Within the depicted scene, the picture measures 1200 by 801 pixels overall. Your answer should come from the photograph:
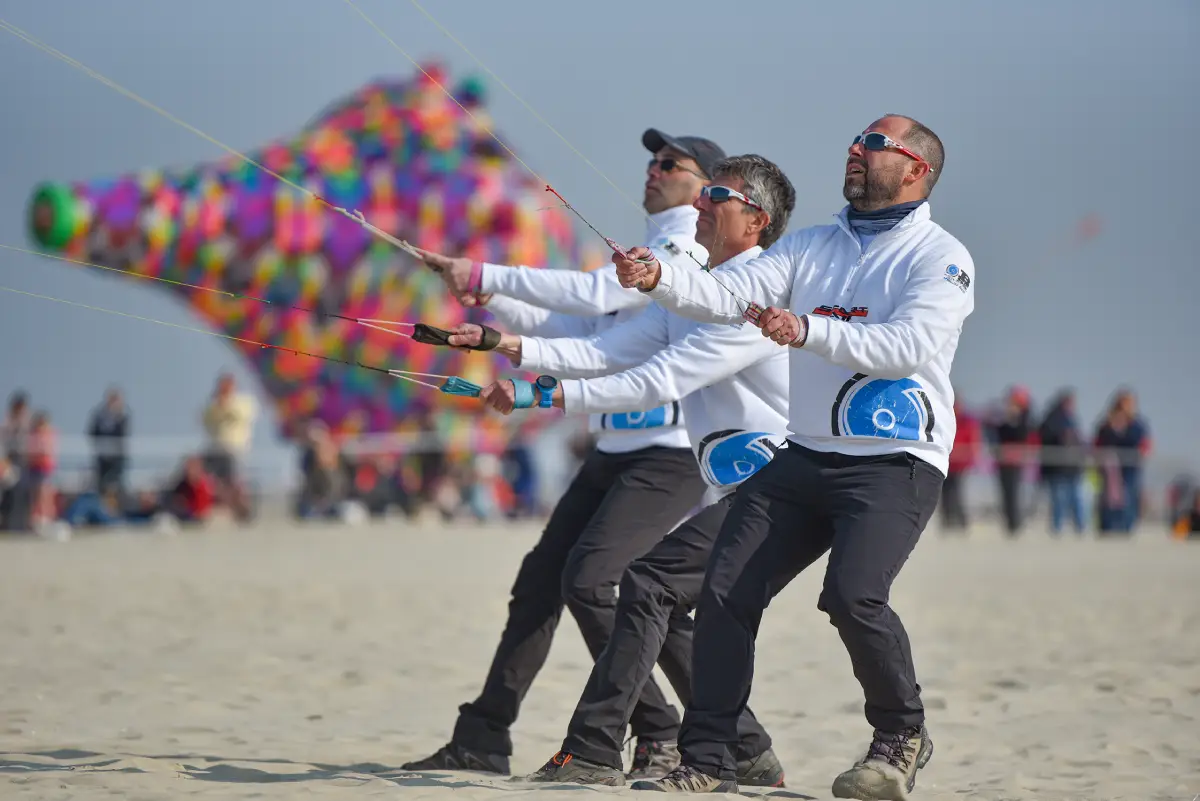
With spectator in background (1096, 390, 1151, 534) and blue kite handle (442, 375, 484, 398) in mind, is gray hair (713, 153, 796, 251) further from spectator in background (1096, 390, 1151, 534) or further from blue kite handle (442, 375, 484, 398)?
spectator in background (1096, 390, 1151, 534)

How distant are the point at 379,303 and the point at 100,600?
12622 millimetres

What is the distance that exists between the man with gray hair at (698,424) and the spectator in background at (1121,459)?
15133 mm

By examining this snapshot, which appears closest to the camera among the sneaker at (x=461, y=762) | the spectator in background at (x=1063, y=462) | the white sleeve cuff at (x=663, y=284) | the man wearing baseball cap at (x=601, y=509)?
the white sleeve cuff at (x=663, y=284)

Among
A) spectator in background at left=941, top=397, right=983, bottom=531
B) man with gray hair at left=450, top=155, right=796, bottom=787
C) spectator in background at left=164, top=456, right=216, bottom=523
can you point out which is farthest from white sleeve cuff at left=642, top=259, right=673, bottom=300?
spectator in background at left=164, top=456, right=216, bottom=523

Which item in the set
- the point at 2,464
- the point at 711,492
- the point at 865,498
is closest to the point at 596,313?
Result: the point at 711,492

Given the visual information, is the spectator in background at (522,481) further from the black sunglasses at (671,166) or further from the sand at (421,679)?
the black sunglasses at (671,166)

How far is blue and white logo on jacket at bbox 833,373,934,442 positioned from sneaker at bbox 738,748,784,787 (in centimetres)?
121

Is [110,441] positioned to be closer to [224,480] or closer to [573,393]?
[224,480]

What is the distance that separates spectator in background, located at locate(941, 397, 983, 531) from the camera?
60.8 feet

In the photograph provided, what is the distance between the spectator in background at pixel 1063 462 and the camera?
19.3 meters

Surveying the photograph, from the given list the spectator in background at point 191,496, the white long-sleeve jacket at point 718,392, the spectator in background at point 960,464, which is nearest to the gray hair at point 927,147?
the white long-sleeve jacket at point 718,392

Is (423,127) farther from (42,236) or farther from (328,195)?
(42,236)

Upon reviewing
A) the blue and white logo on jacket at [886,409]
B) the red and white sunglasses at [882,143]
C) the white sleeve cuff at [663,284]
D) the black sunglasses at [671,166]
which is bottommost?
the blue and white logo on jacket at [886,409]

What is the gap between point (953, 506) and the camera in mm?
20000
